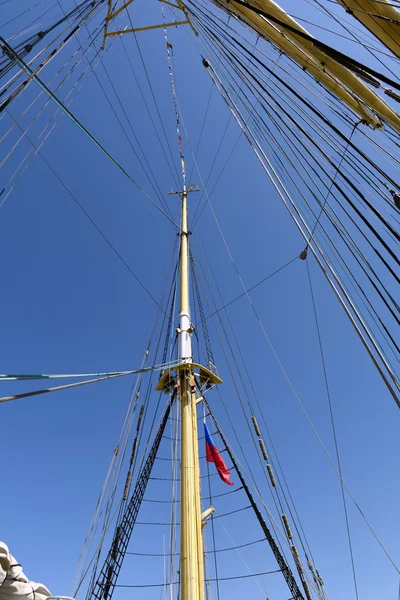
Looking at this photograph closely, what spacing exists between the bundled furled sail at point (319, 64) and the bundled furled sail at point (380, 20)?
0.42 meters

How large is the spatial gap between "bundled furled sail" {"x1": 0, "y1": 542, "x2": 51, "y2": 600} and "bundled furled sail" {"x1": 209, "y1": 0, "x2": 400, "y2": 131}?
4986mm

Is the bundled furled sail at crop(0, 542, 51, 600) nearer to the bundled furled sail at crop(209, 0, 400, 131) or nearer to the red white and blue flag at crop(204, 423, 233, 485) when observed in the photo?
the bundled furled sail at crop(209, 0, 400, 131)

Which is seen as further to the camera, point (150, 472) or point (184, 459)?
point (150, 472)

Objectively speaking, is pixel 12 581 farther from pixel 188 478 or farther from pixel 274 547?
pixel 274 547

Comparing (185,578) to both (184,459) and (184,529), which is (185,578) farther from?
(184,459)

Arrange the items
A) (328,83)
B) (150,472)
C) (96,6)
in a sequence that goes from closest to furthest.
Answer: (328,83) < (96,6) < (150,472)

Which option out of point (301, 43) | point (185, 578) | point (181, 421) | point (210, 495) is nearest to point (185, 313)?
point (181, 421)

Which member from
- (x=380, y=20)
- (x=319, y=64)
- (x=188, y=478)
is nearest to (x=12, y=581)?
(x=188, y=478)

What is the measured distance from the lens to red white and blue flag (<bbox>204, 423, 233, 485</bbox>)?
7.90 metres

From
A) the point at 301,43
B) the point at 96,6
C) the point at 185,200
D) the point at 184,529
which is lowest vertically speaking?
the point at 184,529

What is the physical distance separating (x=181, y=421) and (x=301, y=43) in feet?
21.1

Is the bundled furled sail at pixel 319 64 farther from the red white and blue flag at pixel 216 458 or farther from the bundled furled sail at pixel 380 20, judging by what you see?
the red white and blue flag at pixel 216 458

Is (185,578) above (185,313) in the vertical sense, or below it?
below

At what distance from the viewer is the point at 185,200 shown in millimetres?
13023
